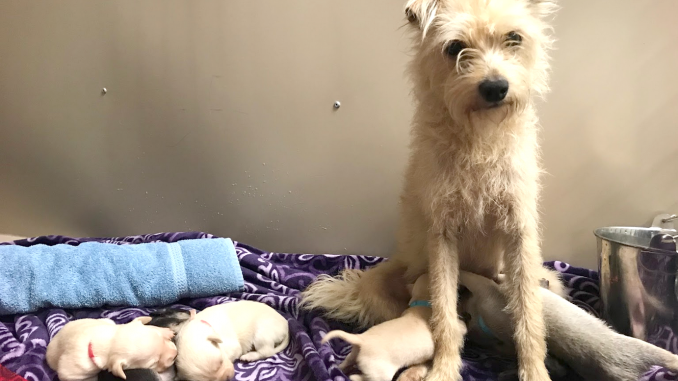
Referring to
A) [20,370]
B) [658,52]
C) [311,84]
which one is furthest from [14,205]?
[658,52]

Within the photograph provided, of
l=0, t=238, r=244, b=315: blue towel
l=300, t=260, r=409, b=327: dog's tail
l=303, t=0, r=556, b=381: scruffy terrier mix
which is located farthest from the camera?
l=0, t=238, r=244, b=315: blue towel

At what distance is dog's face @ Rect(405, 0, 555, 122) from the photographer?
1237 millimetres

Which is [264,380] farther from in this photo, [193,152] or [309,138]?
[193,152]

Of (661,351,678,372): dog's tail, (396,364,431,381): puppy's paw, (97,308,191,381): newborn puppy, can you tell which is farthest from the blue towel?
(661,351,678,372): dog's tail

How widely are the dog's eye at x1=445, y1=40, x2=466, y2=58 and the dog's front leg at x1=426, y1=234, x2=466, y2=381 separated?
60cm

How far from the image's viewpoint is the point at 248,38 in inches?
84.2

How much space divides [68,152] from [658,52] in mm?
3016

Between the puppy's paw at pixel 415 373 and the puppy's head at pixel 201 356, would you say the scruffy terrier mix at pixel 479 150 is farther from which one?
the puppy's head at pixel 201 356

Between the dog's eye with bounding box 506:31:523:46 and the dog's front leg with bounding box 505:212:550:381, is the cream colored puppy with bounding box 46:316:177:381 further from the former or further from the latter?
the dog's eye with bounding box 506:31:523:46

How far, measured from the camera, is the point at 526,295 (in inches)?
54.7

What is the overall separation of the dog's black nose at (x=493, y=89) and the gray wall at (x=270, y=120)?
89cm

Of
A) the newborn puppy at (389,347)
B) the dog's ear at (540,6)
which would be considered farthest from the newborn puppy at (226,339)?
the dog's ear at (540,6)

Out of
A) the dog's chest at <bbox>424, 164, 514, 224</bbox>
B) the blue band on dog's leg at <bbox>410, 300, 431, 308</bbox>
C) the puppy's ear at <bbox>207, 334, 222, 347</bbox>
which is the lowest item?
the puppy's ear at <bbox>207, 334, 222, 347</bbox>

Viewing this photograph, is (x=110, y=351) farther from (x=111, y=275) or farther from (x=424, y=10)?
(x=424, y=10)
